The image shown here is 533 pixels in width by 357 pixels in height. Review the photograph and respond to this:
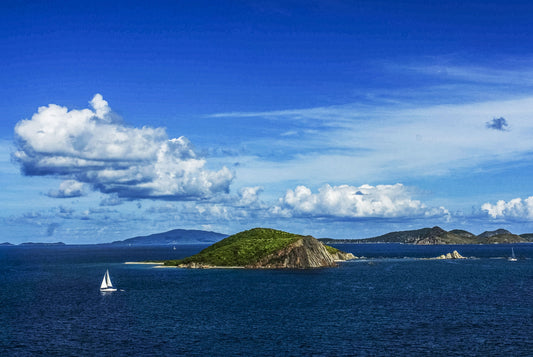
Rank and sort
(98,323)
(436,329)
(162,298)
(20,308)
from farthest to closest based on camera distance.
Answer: (162,298) < (20,308) < (98,323) < (436,329)

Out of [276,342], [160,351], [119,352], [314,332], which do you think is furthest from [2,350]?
[314,332]

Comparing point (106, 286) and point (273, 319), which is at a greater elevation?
point (106, 286)

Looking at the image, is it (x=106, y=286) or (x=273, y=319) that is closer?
(x=273, y=319)

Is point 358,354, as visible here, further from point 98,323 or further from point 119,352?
point 98,323

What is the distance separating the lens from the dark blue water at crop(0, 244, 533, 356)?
81.1 m

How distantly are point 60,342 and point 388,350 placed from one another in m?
55.8

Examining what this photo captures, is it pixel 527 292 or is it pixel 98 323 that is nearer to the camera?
pixel 98 323

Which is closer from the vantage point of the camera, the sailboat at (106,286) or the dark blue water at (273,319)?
the dark blue water at (273,319)

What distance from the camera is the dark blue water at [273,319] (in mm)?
81125

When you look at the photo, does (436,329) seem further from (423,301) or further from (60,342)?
(60,342)

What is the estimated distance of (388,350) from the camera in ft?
257

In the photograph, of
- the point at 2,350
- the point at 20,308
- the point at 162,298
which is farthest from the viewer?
the point at 162,298

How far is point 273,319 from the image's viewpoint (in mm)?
107688

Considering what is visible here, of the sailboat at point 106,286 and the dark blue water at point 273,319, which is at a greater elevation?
→ the sailboat at point 106,286
